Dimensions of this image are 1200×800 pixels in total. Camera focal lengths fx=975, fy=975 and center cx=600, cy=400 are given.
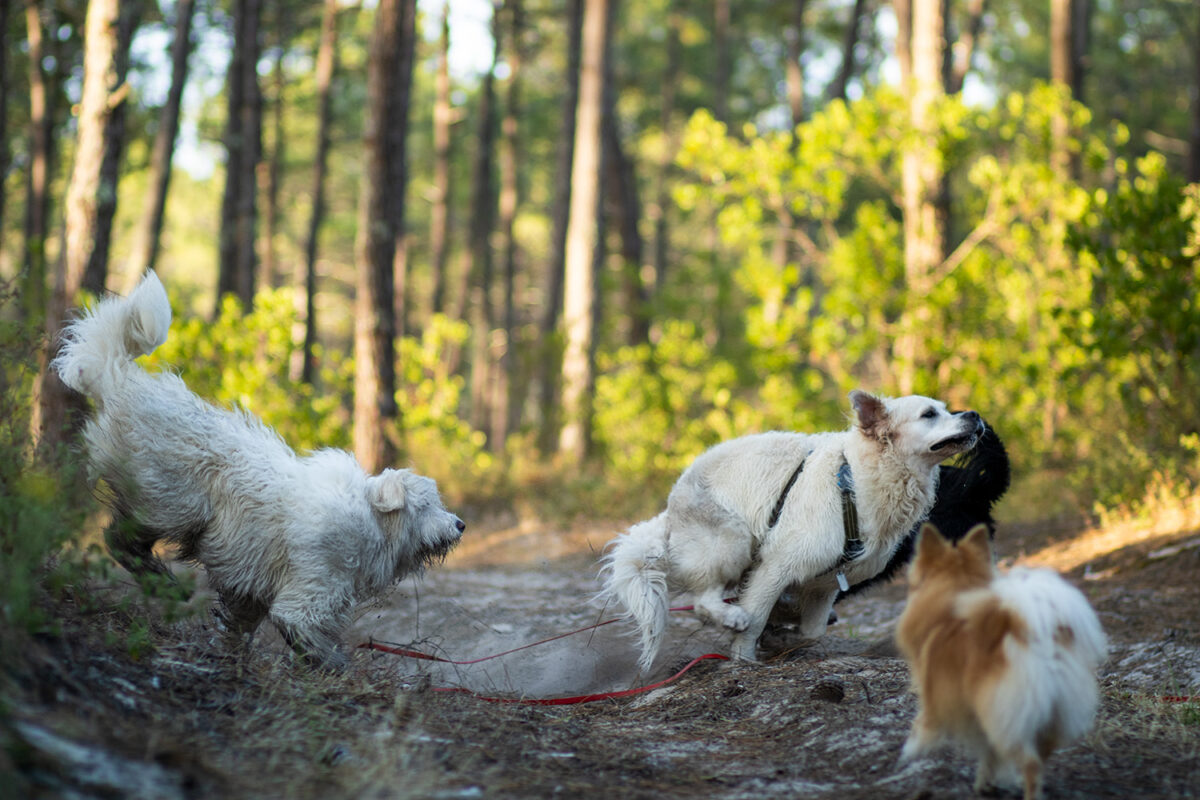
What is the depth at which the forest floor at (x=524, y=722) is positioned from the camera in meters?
3.21

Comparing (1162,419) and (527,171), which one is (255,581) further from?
(527,171)

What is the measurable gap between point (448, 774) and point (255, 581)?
6.71 ft

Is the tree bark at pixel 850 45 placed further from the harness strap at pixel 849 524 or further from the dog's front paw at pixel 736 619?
the dog's front paw at pixel 736 619

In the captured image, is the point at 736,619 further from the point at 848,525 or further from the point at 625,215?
the point at 625,215

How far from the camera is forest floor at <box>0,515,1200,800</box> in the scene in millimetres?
3209

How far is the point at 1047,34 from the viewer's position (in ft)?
103

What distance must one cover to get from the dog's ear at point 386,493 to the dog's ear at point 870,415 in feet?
9.07

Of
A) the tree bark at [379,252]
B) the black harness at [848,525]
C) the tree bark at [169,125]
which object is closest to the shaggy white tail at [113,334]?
the black harness at [848,525]

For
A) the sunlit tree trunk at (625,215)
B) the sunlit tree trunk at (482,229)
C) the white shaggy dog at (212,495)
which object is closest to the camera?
the white shaggy dog at (212,495)

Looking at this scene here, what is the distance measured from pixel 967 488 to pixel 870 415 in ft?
4.41

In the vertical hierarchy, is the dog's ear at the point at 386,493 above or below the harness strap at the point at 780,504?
above

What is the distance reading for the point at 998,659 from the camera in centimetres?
328

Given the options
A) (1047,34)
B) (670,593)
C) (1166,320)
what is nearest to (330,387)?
(670,593)

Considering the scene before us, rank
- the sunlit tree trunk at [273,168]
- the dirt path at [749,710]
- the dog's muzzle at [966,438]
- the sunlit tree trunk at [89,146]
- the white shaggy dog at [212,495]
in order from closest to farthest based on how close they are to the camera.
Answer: the dirt path at [749,710], the white shaggy dog at [212,495], the dog's muzzle at [966,438], the sunlit tree trunk at [89,146], the sunlit tree trunk at [273,168]
